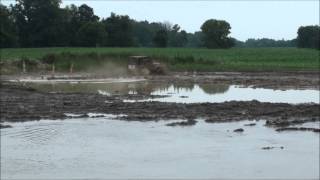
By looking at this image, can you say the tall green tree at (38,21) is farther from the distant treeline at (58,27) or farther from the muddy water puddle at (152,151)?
the muddy water puddle at (152,151)

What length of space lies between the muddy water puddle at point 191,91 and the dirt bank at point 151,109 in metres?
2.63

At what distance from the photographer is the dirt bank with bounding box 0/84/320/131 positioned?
803 inches

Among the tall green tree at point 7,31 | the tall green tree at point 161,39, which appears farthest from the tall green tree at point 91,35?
the tall green tree at point 161,39

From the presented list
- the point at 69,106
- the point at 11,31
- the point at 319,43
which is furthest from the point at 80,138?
the point at 319,43

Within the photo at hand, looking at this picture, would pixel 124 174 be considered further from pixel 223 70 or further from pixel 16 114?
pixel 223 70

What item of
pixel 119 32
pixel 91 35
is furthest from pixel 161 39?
pixel 91 35

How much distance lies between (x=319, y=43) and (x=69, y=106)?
111255 millimetres

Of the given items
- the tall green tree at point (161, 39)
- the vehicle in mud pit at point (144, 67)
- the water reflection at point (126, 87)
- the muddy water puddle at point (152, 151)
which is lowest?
the muddy water puddle at point (152, 151)

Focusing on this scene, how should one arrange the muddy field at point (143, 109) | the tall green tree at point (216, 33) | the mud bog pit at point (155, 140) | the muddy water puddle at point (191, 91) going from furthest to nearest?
the tall green tree at point (216, 33)
the muddy water puddle at point (191, 91)
the muddy field at point (143, 109)
the mud bog pit at point (155, 140)

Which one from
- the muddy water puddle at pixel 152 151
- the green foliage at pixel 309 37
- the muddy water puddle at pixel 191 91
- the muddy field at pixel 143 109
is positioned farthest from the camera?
the green foliage at pixel 309 37

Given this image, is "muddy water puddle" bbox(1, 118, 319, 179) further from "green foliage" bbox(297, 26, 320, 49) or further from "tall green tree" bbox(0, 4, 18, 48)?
"green foliage" bbox(297, 26, 320, 49)

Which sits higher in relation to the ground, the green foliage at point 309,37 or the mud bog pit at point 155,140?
the green foliage at point 309,37

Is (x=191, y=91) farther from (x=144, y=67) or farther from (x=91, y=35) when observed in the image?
(x=91, y=35)

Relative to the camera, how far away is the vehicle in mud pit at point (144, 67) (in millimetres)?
46812
